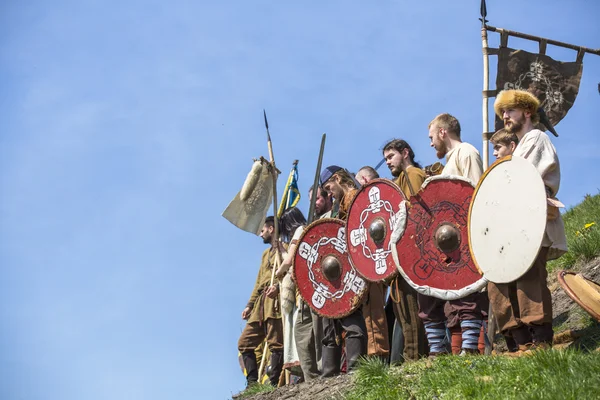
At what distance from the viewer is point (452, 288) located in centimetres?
648

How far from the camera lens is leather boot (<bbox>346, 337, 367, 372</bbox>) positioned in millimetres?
7258

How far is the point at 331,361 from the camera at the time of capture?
7.52 m

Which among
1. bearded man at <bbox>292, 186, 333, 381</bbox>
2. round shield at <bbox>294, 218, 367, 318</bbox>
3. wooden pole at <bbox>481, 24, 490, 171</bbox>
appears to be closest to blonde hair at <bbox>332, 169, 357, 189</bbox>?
bearded man at <bbox>292, 186, 333, 381</bbox>

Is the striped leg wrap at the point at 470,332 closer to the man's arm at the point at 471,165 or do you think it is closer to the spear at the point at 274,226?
the man's arm at the point at 471,165

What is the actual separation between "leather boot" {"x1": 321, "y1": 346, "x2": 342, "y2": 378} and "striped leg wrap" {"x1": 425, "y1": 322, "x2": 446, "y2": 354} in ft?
3.37

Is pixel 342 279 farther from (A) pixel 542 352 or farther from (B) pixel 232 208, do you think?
(B) pixel 232 208

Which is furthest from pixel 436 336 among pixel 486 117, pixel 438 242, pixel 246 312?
pixel 246 312

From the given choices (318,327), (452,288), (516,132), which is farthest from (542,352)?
(318,327)

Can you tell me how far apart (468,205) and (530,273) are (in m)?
0.72

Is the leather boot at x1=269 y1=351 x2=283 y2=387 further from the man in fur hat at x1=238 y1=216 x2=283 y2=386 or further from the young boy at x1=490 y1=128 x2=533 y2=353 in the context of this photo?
the young boy at x1=490 y1=128 x2=533 y2=353

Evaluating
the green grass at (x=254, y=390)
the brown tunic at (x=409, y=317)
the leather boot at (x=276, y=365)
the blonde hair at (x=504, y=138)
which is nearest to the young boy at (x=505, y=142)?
the blonde hair at (x=504, y=138)

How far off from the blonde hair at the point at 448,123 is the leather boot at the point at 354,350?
1.65 meters

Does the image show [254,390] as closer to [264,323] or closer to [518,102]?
[264,323]

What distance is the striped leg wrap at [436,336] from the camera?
6.65 metres
